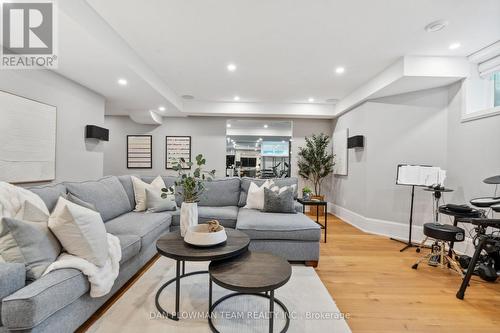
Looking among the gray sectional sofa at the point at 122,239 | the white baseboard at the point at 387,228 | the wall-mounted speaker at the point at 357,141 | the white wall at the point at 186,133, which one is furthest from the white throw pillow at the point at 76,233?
the white wall at the point at 186,133

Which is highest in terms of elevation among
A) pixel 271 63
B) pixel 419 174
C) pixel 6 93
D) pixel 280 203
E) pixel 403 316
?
pixel 271 63

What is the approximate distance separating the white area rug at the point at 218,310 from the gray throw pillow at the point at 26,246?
61cm

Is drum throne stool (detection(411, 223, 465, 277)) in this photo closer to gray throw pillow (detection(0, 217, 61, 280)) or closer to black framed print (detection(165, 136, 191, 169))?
gray throw pillow (detection(0, 217, 61, 280))

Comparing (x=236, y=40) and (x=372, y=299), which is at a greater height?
(x=236, y=40)

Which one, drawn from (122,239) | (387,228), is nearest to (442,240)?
(387,228)

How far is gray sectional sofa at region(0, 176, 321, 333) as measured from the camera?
3.92 feet

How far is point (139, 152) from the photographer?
588 centimetres

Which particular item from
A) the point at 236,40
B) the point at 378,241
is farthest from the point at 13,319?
the point at 378,241

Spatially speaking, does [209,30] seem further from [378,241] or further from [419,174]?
[378,241]

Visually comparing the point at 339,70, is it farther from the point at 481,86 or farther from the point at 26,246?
the point at 26,246

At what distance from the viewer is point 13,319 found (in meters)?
1.14

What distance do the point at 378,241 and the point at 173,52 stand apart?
4.17 m

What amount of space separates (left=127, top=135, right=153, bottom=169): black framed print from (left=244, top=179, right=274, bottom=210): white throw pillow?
3.64m

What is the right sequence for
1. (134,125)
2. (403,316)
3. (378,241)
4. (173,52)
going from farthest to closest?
(134,125) → (378,241) → (173,52) → (403,316)
